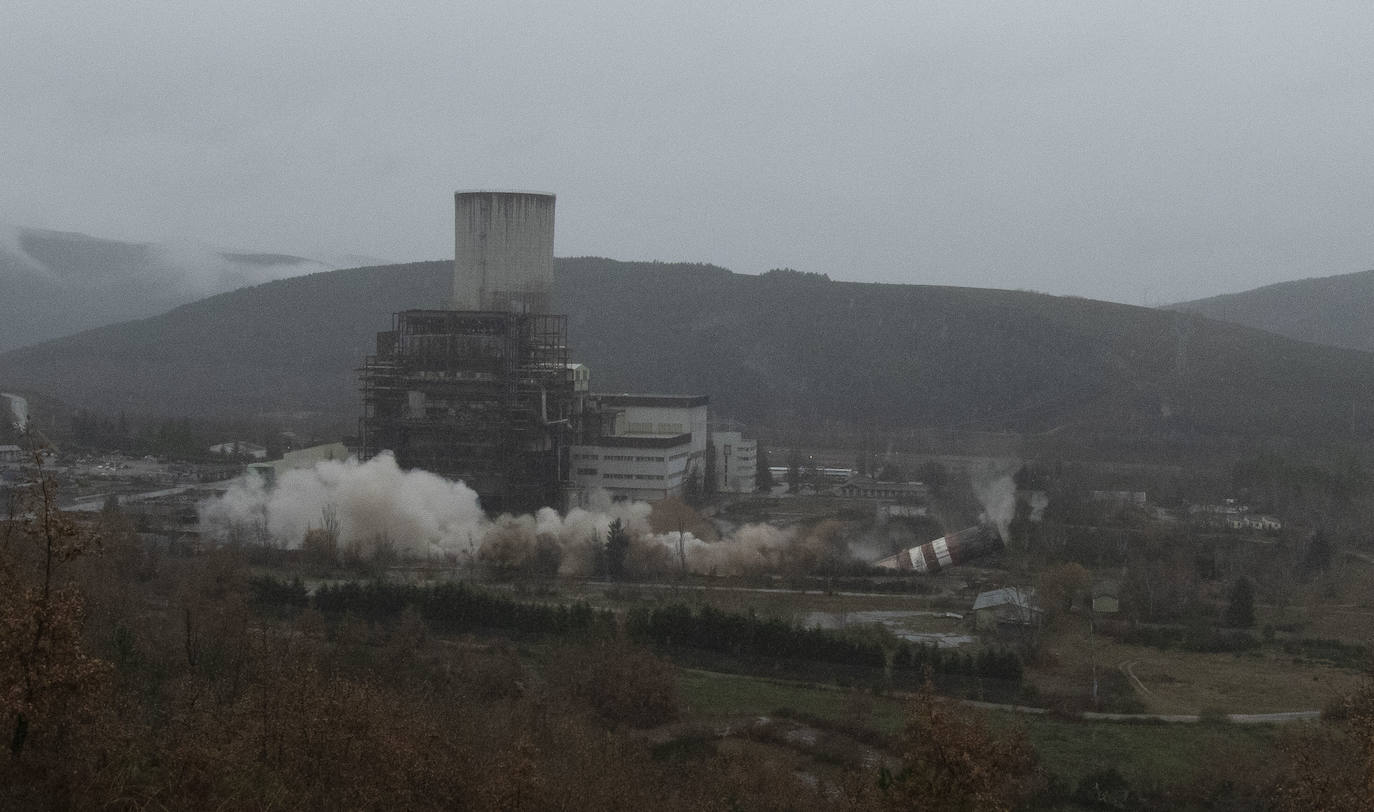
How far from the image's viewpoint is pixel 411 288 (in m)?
113

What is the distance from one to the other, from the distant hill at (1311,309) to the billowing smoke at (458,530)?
95.8 m

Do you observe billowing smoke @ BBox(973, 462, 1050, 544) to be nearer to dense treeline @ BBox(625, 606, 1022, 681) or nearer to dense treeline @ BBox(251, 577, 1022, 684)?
dense treeline @ BBox(625, 606, 1022, 681)

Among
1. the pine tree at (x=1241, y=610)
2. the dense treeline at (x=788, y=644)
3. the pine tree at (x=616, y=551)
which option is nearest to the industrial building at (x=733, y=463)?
the pine tree at (x=616, y=551)

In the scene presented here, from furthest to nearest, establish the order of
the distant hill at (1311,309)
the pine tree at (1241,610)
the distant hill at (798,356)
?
1. the distant hill at (1311,309)
2. the distant hill at (798,356)
3. the pine tree at (1241,610)

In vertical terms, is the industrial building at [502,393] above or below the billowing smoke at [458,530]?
above

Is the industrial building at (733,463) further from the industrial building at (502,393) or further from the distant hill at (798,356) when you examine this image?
the distant hill at (798,356)

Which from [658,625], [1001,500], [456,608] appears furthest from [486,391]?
[1001,500]

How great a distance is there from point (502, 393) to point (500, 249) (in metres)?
4.78

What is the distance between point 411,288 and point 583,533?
82284mm

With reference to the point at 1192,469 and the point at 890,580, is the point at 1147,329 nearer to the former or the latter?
the point at 1192,469

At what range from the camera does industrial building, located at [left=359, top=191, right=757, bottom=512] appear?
125 feet

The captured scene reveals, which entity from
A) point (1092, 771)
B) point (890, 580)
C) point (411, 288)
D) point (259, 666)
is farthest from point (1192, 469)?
point (411, 288)

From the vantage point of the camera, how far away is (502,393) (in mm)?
38094

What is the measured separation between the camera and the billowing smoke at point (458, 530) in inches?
1286
